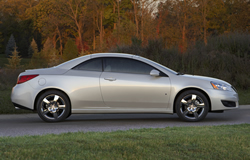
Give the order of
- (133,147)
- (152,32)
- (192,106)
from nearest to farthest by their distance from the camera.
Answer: (133,147) → (192,106) → (152,32)

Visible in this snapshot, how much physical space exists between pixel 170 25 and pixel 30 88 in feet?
144

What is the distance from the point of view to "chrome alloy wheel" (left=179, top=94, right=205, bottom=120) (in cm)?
868

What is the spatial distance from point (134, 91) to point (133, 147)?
3668mm

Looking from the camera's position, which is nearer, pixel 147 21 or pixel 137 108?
pixel 137 108

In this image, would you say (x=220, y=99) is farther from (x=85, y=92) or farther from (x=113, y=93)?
(x=85, y=92)

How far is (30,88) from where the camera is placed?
8656 mm

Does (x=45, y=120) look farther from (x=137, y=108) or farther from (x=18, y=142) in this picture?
(x=18, y=142)

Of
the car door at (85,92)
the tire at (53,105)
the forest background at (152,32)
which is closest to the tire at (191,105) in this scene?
the car door at (85,92)

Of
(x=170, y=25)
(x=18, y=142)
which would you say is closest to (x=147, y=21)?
(x=170, y=25)

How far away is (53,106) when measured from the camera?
Answer: 864 centimetres

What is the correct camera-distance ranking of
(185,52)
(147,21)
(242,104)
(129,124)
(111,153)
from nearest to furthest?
(111,153) → (129,124) → (242,104) → (185,52) → (147,21)

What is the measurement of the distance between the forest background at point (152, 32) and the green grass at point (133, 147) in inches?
469

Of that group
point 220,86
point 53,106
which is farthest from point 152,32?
point 53,106

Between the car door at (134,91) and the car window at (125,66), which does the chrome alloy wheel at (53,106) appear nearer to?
the car door at (134,91)
